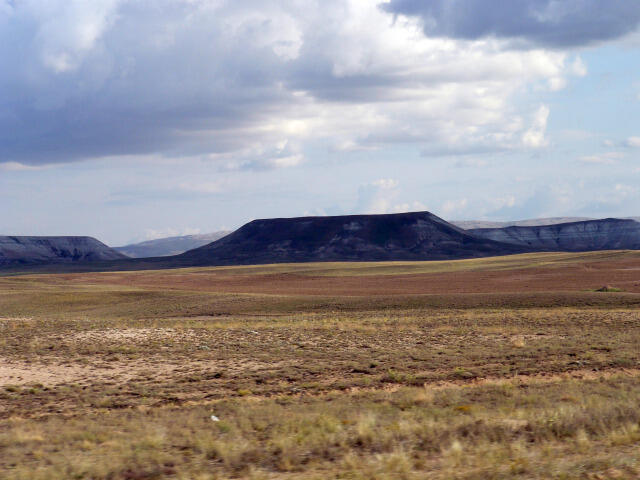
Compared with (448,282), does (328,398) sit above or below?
above

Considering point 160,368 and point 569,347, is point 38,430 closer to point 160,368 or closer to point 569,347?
point 160,368

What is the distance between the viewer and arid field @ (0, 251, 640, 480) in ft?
31.1

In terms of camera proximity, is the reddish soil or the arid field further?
the reddish soil

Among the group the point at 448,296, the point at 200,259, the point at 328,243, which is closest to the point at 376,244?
the point at 328,243

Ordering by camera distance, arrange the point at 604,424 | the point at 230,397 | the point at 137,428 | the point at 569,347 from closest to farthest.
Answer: the point at 604,424, the point at 137,428, the point at 230,397, the point at 569,347

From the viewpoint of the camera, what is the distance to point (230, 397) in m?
15.7

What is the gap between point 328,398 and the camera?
15.1 meters

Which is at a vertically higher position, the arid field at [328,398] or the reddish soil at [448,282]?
the arid field at [328,398]

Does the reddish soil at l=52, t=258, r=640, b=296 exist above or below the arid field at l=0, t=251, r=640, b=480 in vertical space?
below

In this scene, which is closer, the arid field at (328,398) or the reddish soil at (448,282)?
the arid field at (328,398)

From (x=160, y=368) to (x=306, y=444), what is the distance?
1099cm

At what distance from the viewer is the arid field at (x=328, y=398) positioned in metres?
9.48

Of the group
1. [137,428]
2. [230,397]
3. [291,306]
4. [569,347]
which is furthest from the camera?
[291,306]

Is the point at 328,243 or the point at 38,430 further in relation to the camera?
the point at 328,243
